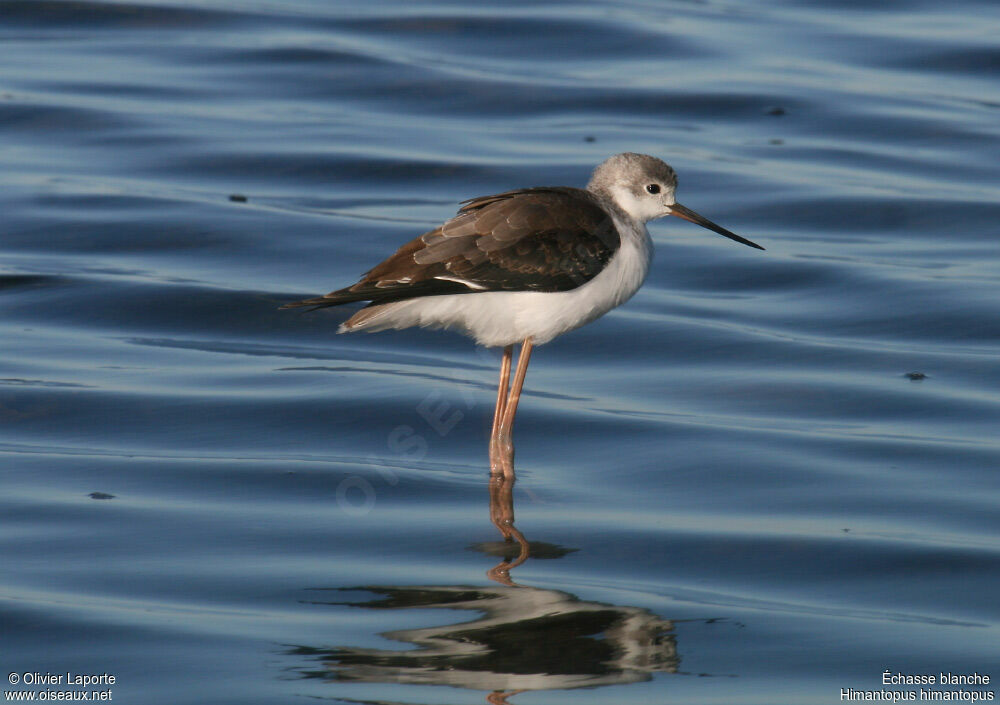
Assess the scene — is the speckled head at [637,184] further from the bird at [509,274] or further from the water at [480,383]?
the water at [480,383]

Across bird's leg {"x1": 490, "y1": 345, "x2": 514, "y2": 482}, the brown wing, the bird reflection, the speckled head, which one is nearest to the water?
the bird reflection

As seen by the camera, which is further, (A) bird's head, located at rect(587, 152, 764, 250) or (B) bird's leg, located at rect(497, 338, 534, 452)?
(A) bird's head, located at rect(587, 152, 764, 250)

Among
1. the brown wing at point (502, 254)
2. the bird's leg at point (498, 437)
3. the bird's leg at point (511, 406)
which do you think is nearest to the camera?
the brown wing at point (502, 254)

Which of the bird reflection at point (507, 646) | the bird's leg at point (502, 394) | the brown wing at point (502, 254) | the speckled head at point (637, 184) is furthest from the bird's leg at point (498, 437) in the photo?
the bird reflection at point (507, 646)

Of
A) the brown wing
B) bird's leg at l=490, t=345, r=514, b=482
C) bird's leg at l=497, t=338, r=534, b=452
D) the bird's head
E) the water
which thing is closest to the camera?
the water

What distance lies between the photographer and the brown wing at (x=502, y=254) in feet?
24.1

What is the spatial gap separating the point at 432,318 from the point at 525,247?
0.63 meters

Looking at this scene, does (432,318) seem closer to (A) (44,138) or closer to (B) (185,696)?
(B) (185,696)

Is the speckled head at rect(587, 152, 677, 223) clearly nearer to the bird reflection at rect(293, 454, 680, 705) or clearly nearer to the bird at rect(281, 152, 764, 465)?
the bird at rect(281, 152, 764, 465)

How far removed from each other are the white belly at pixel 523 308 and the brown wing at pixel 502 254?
7cm

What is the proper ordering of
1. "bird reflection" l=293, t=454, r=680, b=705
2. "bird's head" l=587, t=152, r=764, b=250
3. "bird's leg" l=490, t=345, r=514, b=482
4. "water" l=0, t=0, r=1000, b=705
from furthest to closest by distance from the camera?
"bird's head" l=587, t=152, r=764, b=250
"bird's leg" l=490, t=345, r=514, b=482
"water" l=0, t=0, r=1000, b=705
"bird reflection" l=293, t=454, r=680, b=705

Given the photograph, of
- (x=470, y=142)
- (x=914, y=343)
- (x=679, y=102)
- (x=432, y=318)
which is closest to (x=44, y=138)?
(x=470, y=142)

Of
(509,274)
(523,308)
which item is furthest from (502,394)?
(509,274)

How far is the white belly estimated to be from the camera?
7570 mm
